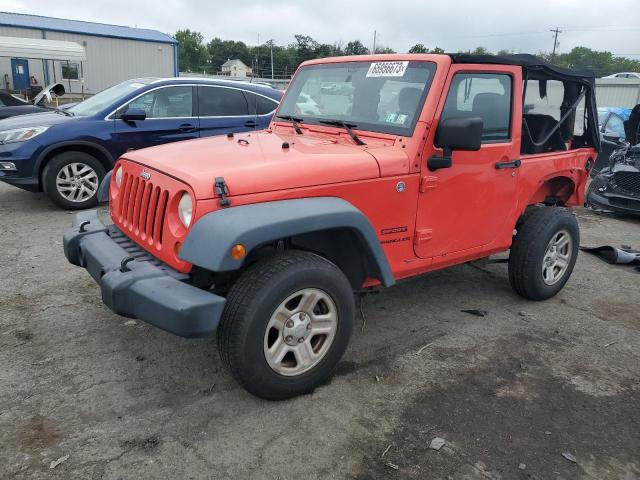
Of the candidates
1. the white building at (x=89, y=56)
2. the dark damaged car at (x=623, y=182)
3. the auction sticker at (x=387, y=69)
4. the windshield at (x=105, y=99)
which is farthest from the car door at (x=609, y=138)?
the white building at (x=89, y=56)

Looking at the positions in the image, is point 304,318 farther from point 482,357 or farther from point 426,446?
point 482,357

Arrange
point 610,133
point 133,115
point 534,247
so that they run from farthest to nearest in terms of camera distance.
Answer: point 610,133 → point 133,115 → point 534,247

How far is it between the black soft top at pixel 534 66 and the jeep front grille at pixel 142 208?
2.12 metres

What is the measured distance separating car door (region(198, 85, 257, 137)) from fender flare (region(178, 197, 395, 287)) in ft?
16.5

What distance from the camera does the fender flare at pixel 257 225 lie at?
7.98 ft

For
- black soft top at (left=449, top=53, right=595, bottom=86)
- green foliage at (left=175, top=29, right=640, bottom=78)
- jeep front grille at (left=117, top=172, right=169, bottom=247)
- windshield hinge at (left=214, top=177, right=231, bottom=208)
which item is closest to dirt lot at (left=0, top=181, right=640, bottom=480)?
jeep front grille at (left=117, top=172, right=169, bottom=247)

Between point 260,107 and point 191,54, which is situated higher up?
point 191,54

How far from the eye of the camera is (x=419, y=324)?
13.3ft

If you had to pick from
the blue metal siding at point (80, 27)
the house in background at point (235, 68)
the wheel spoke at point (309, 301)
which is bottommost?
the wheel spoke at point (309, 301)

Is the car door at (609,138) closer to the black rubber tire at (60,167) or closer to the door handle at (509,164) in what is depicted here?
the door handle at (509,164)

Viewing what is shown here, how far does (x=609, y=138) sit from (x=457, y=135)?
344 inches

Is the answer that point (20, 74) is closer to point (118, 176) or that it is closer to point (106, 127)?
point (106, 127)

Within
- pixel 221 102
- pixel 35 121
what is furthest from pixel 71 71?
pixel 221 102

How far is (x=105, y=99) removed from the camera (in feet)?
23.8
